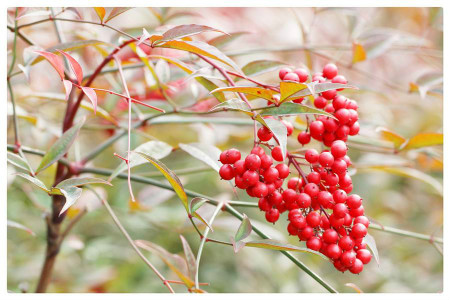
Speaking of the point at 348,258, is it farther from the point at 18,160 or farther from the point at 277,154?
the point at 18,160

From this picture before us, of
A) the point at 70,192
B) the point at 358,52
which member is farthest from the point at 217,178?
the point at 70,192

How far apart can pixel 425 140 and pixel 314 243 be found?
400 millimetres

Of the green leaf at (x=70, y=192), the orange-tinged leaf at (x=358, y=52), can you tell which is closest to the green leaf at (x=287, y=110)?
the green leaf at (x=70, y=192)

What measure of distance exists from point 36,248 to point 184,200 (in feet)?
2.88

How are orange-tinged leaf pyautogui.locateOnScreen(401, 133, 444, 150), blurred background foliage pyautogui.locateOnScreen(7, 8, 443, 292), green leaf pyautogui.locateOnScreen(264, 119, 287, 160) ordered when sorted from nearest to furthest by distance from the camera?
green leaf pyautogui.locateOnScreen(264, 119, 287, 160) → orange-tinged leaf pyautogui.locateOnScreen(401, 133, 444, 150) → blurred background foliage pyautogui.locateOnScreen(7, 8, 443, 292)

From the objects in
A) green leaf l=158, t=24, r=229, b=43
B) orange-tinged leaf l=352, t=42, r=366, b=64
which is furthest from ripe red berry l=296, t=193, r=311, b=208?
orange-tinged leaf l=352, t=42, r=366, b=64

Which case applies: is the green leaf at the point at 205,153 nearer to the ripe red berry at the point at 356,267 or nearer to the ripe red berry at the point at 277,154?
the ripe red berry at the point at 277,154

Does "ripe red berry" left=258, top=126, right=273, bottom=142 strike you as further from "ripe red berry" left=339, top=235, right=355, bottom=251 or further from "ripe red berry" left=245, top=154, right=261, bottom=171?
"ripe red berry" left=339, top=235, right=355, bottom=251

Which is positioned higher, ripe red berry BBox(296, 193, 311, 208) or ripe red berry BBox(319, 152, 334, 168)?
ripe red berry BBox(319, 152, 334, 168)

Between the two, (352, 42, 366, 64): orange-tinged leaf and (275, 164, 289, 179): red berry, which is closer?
(275, 164, 289, 179): red berry

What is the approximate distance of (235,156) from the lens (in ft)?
2.07

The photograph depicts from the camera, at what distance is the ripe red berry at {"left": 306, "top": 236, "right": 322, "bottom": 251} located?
0.62 metres

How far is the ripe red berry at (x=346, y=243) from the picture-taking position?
63 centimetres

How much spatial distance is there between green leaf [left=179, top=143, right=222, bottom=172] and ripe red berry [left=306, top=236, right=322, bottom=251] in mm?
176
